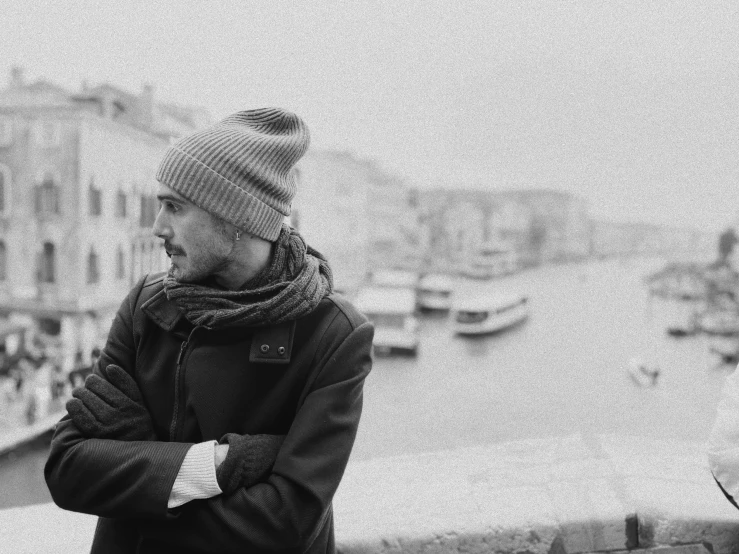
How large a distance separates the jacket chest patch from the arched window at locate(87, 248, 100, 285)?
1837mm

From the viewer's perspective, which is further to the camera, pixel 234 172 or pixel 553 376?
pixel 553 376

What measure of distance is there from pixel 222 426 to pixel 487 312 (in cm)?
311

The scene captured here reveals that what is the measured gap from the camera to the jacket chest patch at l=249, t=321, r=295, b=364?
0.62 meters

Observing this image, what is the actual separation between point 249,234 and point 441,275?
3.55 metres

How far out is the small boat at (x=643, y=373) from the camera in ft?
10.8

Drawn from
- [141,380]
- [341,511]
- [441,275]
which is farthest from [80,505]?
[441,275]

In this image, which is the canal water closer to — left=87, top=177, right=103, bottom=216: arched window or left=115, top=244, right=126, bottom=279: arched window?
left=115, top=244, right=126, bottom=279: arched window

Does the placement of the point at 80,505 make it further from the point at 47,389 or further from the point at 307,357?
the point at 47,389

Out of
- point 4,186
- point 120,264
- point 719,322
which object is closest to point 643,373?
point 719,322

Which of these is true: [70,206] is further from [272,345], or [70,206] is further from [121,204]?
[272,345]

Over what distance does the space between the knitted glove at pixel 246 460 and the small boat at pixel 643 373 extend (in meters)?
3.09

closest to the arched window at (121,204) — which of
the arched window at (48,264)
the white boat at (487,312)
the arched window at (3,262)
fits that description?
the arched window at (48,264)

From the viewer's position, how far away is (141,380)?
2.19 feet

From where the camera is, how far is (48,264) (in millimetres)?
2283
